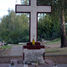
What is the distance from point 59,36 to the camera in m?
15.3

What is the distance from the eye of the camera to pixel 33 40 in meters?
8.23

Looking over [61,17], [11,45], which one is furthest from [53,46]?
[11,45]

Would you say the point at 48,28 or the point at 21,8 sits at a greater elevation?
the point at 21,8

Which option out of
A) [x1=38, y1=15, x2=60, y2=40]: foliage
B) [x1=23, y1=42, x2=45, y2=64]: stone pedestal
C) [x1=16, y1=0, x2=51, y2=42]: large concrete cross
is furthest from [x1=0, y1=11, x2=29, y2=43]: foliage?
[x1=23, y1=42, x2=45, y2=64]: stone pedestal

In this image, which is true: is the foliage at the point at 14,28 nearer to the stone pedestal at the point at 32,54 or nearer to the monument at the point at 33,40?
the monument at the point at 33,40

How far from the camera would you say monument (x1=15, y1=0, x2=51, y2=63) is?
7957 mm

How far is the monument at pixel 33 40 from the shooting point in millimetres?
7957

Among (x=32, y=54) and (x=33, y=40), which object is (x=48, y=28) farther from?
(x=32, y=54)

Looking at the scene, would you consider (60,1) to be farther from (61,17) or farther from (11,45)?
(11,45)

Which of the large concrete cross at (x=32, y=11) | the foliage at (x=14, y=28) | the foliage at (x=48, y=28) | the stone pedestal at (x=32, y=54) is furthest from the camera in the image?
the foliage at (x=14, y=28)

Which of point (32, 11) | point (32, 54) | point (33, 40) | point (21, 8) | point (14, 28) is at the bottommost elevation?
point (32, 54)

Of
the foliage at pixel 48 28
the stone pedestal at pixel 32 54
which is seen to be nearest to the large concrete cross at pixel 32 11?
the stone pedestal at pixel 32 54

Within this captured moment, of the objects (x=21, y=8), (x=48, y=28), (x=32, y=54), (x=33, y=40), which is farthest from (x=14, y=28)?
(x=32, y=54)

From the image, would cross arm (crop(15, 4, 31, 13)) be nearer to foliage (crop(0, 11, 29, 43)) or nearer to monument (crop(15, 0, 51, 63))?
monument (crop(15, 0, 51, 63))
